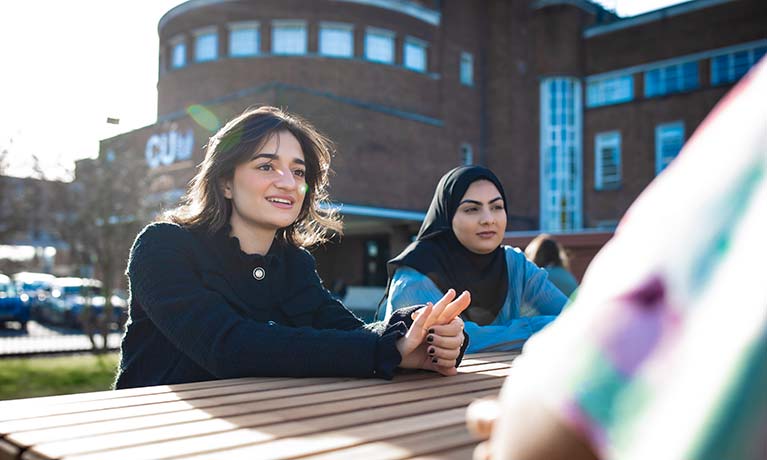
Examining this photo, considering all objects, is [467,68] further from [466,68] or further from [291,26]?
[291,26]

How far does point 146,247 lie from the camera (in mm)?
2547

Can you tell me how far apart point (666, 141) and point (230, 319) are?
101 feet

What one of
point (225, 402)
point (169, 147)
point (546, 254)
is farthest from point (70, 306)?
point (225, 402)

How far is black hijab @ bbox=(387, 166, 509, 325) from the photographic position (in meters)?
4.12

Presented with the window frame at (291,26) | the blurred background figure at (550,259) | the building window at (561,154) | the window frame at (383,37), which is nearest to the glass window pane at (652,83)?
the building window at (561,154)

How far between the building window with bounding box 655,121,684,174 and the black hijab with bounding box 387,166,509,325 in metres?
27.3

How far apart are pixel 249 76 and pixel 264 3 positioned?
9.73 ft

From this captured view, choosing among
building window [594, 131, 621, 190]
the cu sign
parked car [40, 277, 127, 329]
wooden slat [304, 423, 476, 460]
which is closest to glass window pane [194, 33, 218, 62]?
the cu sign

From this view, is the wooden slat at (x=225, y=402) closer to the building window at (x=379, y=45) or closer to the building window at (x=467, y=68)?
the building window at (x=379, y=45)

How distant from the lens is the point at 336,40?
1095 inches

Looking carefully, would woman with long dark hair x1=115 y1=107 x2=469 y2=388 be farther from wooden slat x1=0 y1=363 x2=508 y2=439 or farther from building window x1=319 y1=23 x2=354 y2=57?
building window x1=319 y1=23 x2=354 y2=57

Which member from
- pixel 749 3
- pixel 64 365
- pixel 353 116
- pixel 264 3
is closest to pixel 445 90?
→ pixel 353 116

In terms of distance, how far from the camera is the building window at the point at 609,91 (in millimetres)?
31078

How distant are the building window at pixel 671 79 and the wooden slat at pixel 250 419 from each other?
3078 cm
